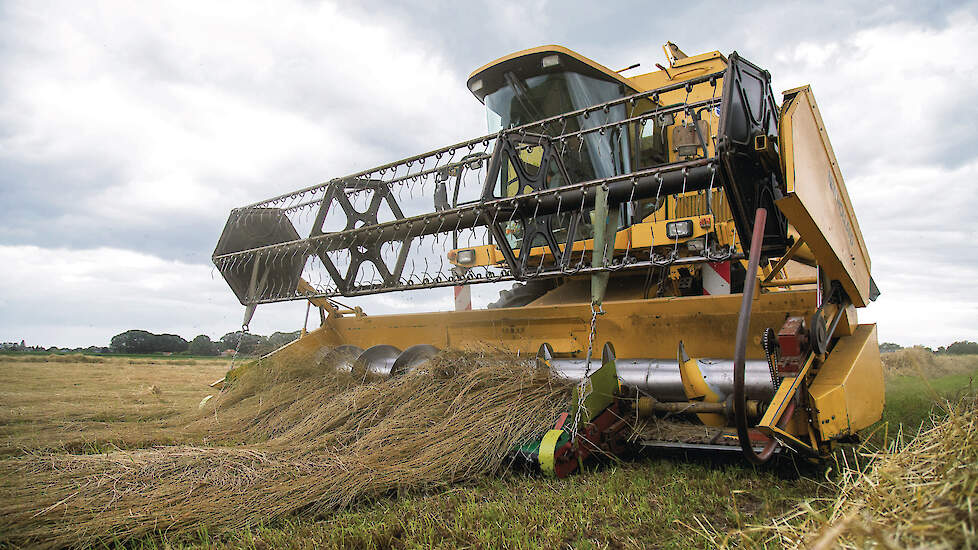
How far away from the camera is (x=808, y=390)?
307cm

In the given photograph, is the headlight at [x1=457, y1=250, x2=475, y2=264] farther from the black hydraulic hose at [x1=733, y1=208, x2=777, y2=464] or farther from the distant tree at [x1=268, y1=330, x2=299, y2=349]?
the black hydraulic hose at [x1=733, y1=208, x2=777, y2=464]

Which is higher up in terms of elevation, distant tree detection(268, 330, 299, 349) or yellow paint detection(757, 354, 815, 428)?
distant tree detection(268, 330, 299, 349)

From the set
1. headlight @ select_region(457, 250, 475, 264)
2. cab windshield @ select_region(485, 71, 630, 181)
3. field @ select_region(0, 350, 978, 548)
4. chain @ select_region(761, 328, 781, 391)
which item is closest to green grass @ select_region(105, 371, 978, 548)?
field @ select_region(0, 350, 978, 548)

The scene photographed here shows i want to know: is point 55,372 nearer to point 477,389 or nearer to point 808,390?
point 477,389

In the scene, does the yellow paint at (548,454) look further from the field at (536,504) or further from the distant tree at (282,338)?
the distant tree at (282,338)

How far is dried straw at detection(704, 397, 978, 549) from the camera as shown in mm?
992

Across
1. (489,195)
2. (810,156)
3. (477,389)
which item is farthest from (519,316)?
(810,156)

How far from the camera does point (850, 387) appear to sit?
125 inches

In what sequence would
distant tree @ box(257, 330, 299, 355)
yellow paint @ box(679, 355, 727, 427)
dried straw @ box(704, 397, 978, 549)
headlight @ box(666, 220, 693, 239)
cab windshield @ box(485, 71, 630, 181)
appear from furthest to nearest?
distant tree @ box(257, 330, 299, 355) → cab windshield @ box(485, 71, 630, 181) → headlight @ box(666, 220, 693, 239) → yellow paint @ box(679, 355, 727, 427) → dried straw @ box(704, 397, 978, 549)

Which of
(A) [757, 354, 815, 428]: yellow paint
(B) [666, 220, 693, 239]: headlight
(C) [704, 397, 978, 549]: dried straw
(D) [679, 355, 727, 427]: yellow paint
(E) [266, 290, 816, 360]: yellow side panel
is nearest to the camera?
(C) [704, 397, 978, 549]: dried straw

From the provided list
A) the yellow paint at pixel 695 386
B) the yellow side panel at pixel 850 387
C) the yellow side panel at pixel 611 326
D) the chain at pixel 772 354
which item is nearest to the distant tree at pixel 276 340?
the yellow side panel at pixel 611 326

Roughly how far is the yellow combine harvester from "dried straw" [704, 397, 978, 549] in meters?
0.78

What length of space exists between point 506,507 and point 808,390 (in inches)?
66.3

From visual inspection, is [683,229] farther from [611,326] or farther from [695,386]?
[695,386]
